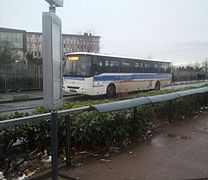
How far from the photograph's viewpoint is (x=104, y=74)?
19547 mm

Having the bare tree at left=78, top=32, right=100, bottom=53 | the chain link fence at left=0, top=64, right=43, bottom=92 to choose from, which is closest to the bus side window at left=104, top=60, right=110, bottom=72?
the chain link fence at left=0, top=64, right=43, bottom=92

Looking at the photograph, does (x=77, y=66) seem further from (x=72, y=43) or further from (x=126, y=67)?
(x=72, y=43)

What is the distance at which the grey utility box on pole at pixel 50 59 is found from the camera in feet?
10.4

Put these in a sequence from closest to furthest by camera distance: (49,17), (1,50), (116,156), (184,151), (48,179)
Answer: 1. (49,17)
2. (48,179)
3. (116,156)
4. (184,151)
5. (1,50)

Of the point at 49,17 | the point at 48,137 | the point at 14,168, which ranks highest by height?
the point at 49,17

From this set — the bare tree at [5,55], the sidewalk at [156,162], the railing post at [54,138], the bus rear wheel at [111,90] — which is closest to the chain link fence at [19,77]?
the bare tree at [5,55]

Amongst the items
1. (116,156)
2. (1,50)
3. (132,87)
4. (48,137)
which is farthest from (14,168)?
(1,50)

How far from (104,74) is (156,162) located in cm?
1469

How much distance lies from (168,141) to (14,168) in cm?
342

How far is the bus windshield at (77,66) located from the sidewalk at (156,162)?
11822mm

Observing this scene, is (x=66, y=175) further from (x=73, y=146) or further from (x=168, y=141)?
(x=168, y=141)

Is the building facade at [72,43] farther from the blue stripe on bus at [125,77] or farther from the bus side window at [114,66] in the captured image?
the bus side window at [114,66]

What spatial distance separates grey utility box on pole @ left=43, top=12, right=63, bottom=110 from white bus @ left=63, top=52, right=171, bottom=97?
48.4ft

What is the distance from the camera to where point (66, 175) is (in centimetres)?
443
